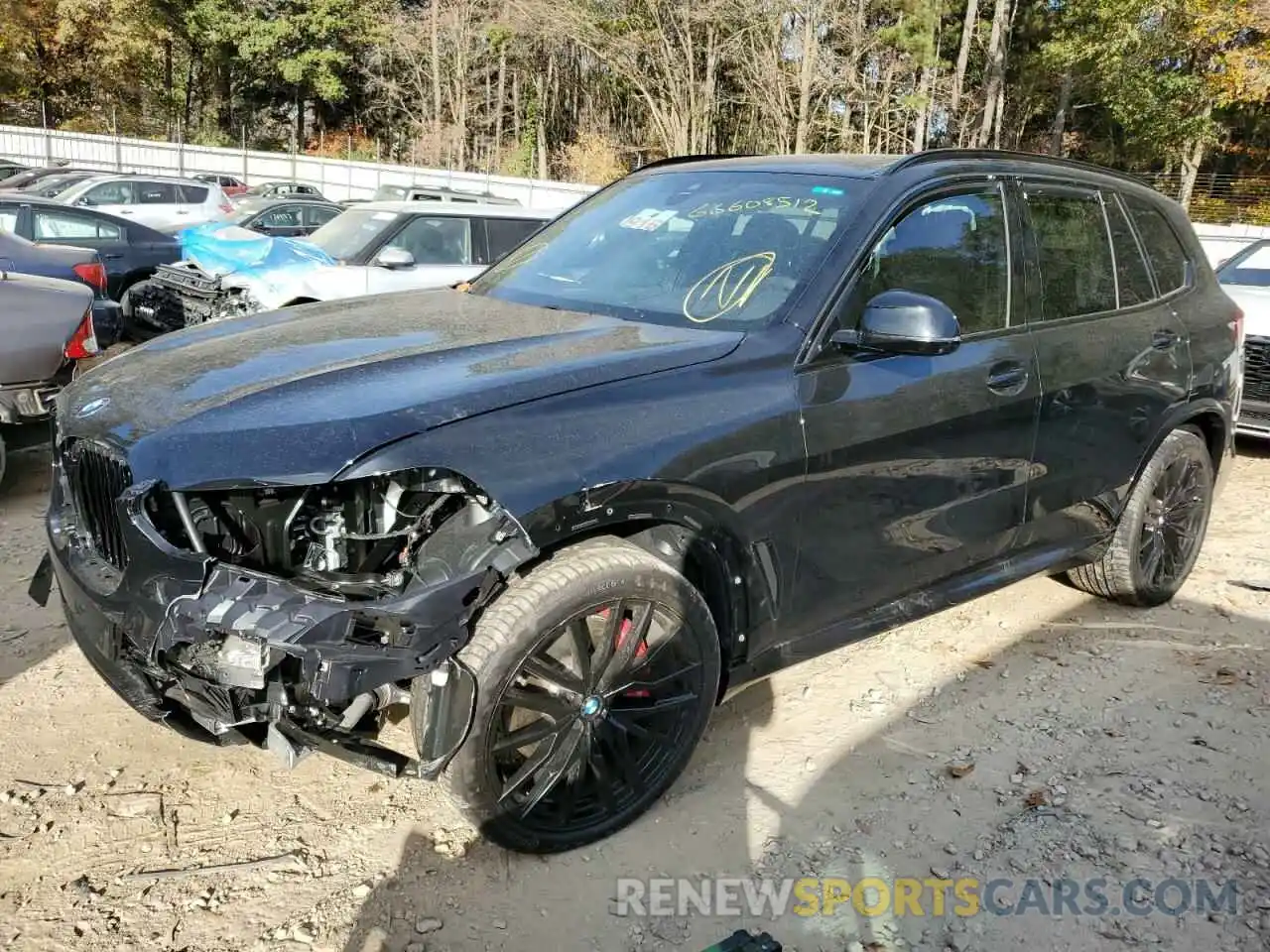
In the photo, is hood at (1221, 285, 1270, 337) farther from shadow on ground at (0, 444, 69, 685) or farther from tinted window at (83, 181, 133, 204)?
tinted window at (83, 181, 133, 204)

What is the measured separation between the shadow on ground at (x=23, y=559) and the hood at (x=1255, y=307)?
25.7 feet

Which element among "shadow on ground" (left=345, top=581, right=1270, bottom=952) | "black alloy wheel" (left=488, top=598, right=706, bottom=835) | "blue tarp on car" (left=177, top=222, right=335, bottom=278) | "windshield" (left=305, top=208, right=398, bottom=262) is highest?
"windshield" (left=305, top=208, right=398, bottom=262)

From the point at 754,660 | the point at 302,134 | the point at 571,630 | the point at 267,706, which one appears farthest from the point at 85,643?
the point at 302,134

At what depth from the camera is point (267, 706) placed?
2.33 m

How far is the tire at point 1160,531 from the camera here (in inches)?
173

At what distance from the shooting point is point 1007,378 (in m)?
3.49

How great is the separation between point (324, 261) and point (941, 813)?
7.35 metres

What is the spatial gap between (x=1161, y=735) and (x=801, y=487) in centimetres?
184

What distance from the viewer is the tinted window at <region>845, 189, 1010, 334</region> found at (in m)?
3.21

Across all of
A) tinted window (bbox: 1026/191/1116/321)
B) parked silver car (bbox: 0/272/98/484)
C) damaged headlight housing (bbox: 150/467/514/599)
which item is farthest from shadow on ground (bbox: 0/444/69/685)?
tinted window (bbox: 1026/191/1116/321)

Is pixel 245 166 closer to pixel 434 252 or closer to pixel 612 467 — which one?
pixel 434 252

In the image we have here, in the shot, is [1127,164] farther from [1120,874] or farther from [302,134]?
[1120,874]

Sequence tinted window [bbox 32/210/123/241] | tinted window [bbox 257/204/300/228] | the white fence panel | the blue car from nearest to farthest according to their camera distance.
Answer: the blue car, tinted window [bbox 32/210/123/241], tinted window [bbox 257/204/300/228], the white fence panel

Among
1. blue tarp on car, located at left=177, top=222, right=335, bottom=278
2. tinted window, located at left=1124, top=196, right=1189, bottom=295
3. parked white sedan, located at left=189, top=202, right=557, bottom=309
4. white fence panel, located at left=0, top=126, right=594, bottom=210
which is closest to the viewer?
tinted window, located at left=1124, top=196, right=1189, bottom=295
